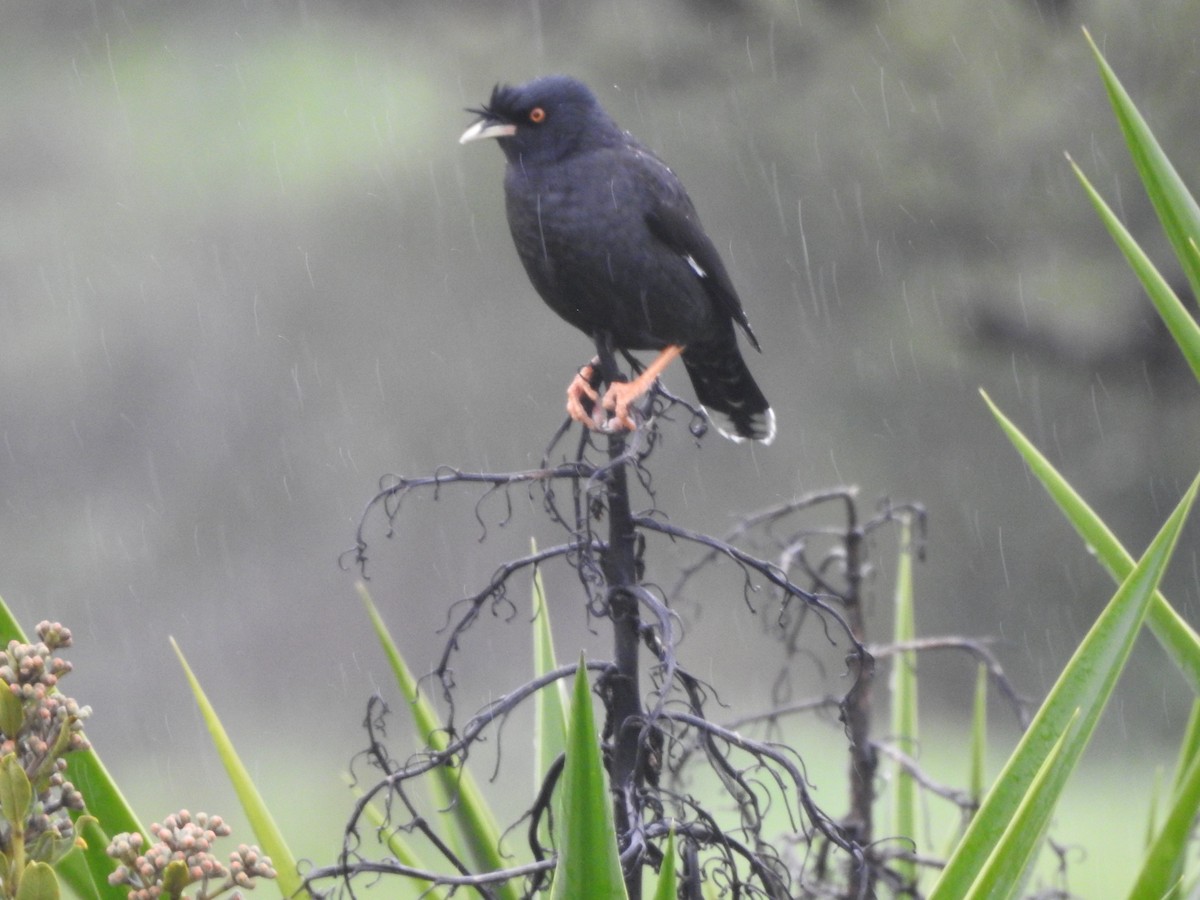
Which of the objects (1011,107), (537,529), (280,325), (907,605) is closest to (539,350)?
(537,529)

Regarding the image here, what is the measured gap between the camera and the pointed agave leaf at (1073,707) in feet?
3.62

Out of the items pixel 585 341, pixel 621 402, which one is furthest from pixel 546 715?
pixel 585 341

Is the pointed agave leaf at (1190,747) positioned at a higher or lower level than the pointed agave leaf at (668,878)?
lower

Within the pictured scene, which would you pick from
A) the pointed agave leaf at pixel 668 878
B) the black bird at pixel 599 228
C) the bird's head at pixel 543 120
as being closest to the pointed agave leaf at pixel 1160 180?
the black bird at pixel 599 228

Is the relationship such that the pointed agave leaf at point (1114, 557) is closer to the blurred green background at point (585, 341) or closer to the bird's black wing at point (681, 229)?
the bird's black wing at point (681, 229)

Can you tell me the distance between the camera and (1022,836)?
1056mm

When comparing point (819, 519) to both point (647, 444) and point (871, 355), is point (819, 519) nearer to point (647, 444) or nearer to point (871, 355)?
point (871, 355)

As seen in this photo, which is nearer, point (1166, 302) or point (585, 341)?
point (1166, 302)

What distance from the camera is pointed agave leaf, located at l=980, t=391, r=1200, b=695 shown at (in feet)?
4.60

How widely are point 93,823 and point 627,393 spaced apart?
0.70m

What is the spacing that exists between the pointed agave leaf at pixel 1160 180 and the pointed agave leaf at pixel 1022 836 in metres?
0.68

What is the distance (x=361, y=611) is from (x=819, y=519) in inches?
102

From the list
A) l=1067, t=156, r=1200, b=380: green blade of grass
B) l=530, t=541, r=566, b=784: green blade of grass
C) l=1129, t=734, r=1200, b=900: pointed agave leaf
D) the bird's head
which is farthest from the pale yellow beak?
l=1129, t=734, r=1200, b=900: pointed agave leaf

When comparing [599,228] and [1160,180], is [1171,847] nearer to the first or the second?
[1160,180]
